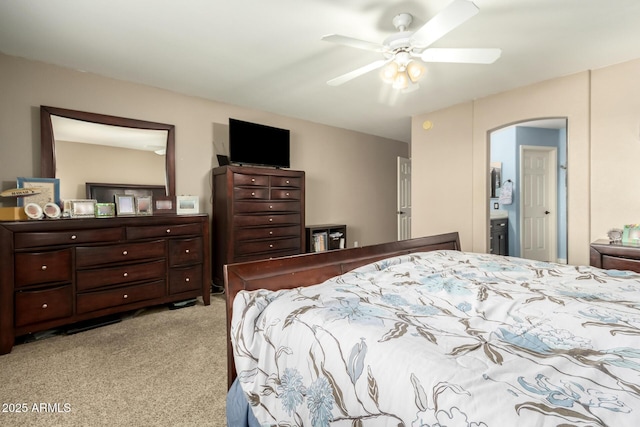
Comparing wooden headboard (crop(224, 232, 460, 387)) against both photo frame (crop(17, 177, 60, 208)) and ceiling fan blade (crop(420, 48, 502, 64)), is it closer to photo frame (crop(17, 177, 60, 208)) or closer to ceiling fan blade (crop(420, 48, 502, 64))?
ceiling fan blade (crop(420, 48, 502, 64))

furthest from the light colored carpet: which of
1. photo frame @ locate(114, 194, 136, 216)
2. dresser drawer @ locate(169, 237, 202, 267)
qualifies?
photo frame @ locate(114, 194, 136, 216)

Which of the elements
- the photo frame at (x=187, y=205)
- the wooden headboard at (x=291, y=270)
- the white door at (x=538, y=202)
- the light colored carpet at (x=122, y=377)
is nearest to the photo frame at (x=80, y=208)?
the photo frame at (x=187, y=205)

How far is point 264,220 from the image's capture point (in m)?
3.78

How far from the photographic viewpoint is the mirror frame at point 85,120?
2.74 m

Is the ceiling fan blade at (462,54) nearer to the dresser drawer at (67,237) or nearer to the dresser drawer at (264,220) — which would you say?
the dresser drawer at (264,220)

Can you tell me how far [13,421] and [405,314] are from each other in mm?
2040

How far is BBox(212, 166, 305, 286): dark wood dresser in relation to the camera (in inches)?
138

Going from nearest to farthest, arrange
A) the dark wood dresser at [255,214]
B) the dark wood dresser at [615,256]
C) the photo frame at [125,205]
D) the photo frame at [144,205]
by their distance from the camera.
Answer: the dark wood dresser at [615,256] → the photo frame at [125,205] → the photo frame at [144,205] → the dark wood dresser at [255,214]

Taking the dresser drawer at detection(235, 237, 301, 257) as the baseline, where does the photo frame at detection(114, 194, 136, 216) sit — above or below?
above

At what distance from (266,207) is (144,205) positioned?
4.38 feet

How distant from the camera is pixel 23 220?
2.33 meters

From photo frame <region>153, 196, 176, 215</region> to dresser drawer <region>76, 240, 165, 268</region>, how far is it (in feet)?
1.51

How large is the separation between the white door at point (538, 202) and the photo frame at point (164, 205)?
526 centimetres

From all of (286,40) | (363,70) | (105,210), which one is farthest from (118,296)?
(363,70)
